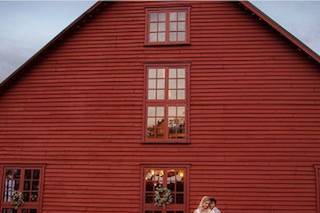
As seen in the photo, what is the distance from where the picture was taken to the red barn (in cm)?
1578

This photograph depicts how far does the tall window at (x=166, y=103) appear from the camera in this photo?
53.7ft

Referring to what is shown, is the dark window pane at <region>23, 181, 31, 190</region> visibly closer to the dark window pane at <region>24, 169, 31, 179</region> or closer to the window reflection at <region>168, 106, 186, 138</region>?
the dark window pane at <region>24, 169, 31, 179</region>

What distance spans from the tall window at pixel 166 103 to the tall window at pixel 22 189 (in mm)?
3903

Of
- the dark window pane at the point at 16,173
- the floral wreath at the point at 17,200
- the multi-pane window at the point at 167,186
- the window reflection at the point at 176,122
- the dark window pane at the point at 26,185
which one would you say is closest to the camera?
the multi-pane window at the point at 167,186

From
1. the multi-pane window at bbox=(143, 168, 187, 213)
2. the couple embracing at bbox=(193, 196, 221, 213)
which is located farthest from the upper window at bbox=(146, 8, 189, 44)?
the couple embracing at bbox=(193, 196, 221, 213)

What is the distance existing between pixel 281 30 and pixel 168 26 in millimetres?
3572

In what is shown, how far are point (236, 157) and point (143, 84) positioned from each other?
3.71 m

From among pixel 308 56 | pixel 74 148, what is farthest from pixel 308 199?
pixel 74 148

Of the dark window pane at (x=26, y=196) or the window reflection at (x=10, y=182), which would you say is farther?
the window reflection at (x=10, y=182)

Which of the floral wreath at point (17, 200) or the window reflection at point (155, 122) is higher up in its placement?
the window reflection at point (155, 122)

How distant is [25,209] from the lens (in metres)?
16.8

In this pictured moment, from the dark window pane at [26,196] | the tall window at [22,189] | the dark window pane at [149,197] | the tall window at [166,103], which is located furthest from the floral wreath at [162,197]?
the dark window pane at [26,196]

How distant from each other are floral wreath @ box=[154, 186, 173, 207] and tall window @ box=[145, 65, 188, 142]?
153 cm

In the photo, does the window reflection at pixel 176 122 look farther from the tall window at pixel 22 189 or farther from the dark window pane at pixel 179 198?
the tall window at pixel 22 189
